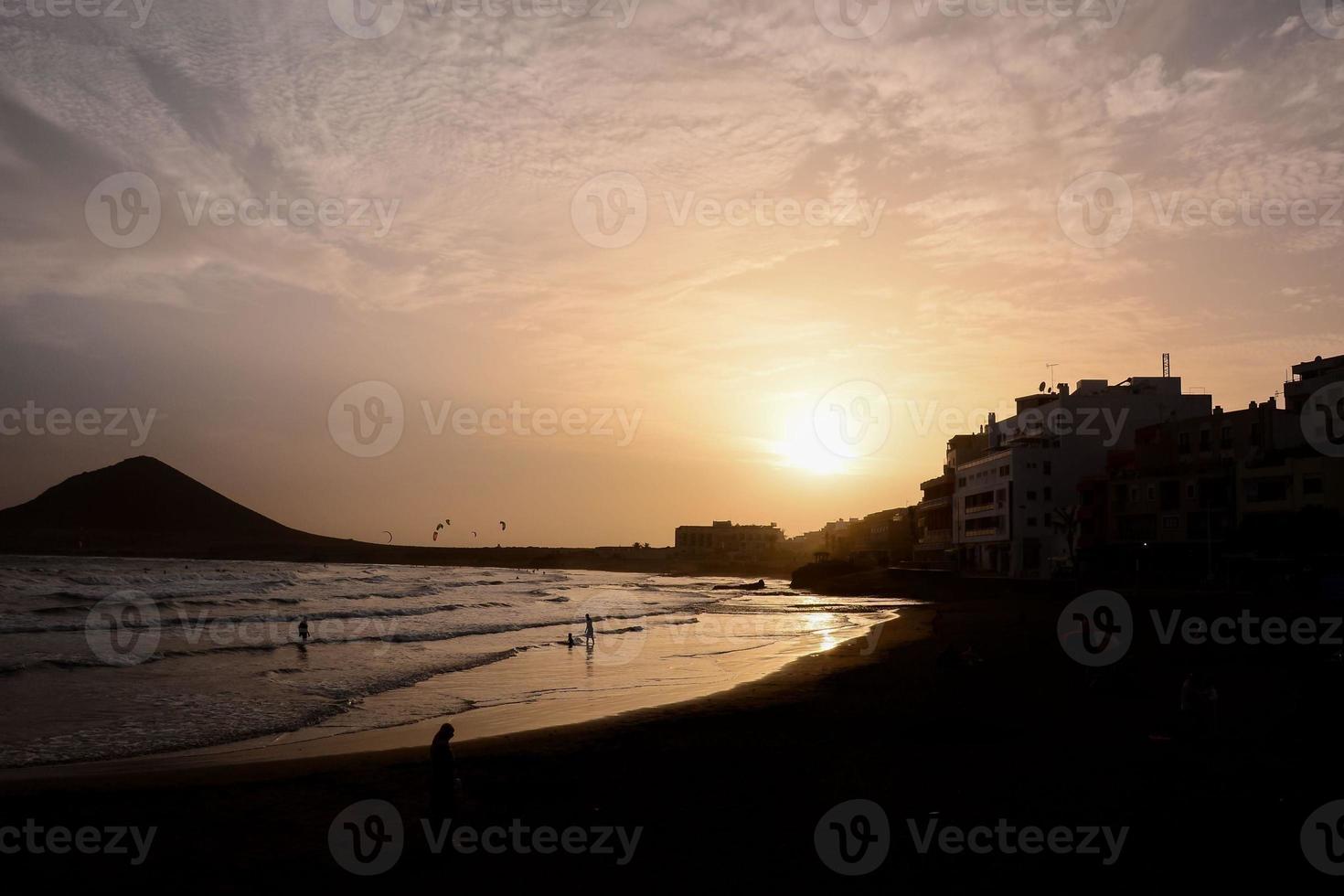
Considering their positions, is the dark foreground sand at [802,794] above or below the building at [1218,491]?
below

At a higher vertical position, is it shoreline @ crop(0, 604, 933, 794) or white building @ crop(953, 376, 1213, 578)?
white building @ crop(953, 376, 1213, 578)

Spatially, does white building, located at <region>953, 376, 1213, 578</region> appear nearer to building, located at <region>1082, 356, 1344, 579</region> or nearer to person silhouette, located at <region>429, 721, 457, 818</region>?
building, located at <region>1082, 356, 1344, 579</region>

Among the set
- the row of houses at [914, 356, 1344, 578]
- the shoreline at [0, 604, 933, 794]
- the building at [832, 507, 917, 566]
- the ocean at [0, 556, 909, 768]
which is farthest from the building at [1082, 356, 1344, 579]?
the building at [832, 507, 917, 566]

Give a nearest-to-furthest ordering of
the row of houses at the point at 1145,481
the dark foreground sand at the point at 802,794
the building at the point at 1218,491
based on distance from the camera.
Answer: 1. the dark foreground sand at the point at 802,794
2. the building at the point at 1218,491
3. the row of houses at the point at 1145,481

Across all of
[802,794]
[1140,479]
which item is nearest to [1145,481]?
[1140,479]

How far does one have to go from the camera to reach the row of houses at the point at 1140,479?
52.8 m

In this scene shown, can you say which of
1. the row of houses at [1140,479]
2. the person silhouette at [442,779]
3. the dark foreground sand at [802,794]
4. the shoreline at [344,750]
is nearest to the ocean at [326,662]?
the shoreline at [344,750]

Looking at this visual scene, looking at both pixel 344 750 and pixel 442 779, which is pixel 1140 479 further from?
pixel 442 779

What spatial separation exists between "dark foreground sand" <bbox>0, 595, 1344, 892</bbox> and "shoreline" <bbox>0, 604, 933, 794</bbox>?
7.3 inches

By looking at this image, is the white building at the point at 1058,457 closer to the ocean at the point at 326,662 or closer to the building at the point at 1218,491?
the building at the point at 1218,491

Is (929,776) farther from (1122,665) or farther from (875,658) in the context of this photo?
(875,658)

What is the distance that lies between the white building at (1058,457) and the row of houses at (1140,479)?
11 cm

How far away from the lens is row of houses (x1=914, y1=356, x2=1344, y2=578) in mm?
52844

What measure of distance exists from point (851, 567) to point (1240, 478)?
62.0 meters
